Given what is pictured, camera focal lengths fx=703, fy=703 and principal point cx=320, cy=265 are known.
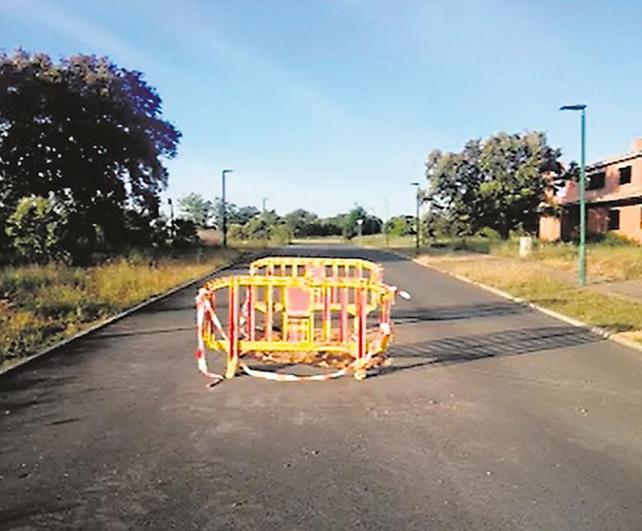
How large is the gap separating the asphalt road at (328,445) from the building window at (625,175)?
121 feet

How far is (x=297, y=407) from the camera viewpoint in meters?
6.75

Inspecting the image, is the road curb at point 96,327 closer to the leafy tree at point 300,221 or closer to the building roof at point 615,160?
the building roof at point 615,160

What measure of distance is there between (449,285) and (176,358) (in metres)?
14.7

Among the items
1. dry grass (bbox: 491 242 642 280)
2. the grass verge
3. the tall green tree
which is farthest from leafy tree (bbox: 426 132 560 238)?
the tall green tree

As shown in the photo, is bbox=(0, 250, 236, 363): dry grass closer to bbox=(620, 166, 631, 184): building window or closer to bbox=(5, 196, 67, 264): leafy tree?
bbox=(5, 196, 67, 264): leafy tree

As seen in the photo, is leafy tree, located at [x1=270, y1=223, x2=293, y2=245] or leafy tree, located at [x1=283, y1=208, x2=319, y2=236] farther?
leafy tree, located at [x1=283, y1=208, x2=319, y2=236]

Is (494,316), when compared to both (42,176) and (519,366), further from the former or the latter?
(42,176)

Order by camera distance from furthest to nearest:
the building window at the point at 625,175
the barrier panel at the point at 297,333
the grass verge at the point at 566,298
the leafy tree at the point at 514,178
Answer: the leafy tree at the point at 514,178
the building window at the point at 625,175
the grass verge at the point at 566,298
the barrier panel at the point at 297,333

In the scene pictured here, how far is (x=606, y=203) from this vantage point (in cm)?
4400

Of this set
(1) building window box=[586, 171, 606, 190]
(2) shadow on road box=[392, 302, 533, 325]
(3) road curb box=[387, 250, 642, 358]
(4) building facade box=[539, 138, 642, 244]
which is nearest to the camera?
(3) road curb box=[387, 250, 642, 358]

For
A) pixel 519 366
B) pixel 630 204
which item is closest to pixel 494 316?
pixel 519 366

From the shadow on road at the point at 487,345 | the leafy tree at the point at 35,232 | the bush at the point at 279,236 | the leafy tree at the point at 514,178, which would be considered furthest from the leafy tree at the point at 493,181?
the shadow on road at the point at 487,345

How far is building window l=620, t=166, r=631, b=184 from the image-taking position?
42906 mm

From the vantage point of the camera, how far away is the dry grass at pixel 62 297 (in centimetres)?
1079
